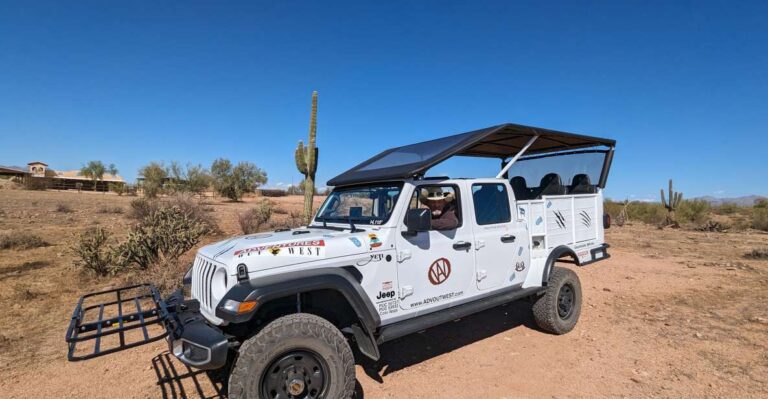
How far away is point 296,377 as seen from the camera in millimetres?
2871

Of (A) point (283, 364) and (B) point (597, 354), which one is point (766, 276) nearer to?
(B) point (597, 354)

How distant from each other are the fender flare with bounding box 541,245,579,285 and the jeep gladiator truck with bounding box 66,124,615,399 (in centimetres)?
1

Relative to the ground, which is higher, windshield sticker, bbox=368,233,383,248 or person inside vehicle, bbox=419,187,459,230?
person inside vehicle, bbox=419,187,459,230

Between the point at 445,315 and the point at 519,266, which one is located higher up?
the point at 519,266

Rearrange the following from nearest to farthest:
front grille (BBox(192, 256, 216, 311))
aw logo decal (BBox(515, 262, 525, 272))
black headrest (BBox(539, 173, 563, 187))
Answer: front grille (BBox(192, 256, 216, 311)) → aw logo decal (BBox(515, 262, 525, 272)) → black headrest (BBox(539, 173, 563, 187))

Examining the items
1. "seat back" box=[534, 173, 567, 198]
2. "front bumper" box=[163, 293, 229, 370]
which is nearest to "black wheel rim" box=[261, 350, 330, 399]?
"front bumper" box=[163, 293, 229, 370]

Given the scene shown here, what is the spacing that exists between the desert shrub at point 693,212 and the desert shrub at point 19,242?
26.7m

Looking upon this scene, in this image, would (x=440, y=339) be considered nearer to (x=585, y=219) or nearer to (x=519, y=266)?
(x=519, y=266)

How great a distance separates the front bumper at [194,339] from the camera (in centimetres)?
255

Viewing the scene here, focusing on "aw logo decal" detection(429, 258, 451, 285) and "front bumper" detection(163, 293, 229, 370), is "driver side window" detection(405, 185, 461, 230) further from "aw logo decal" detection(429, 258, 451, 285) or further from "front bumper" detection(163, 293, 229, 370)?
"front bumper" detection(163, 293, 229, 370)

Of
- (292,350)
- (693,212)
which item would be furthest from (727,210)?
(292,350)

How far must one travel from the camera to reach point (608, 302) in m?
6.36

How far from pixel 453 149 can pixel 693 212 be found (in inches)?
965

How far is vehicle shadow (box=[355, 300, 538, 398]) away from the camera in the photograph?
4.20 metres
